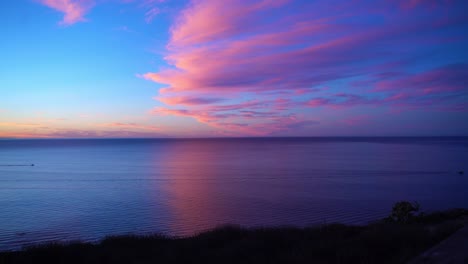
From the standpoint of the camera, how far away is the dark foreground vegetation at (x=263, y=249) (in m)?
10.8

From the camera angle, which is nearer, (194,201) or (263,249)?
(263,249)

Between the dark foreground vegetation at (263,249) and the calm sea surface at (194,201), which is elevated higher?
the dark foreground vegetation at (263,249)

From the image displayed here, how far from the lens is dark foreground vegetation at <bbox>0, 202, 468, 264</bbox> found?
35.5ft

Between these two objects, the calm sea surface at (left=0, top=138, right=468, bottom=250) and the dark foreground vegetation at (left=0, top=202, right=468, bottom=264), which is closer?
the dark foreground vegetation at (left=0, top=202, right=468, bottom=264)

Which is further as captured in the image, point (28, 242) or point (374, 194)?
point (374, 194)

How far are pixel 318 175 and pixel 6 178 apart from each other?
48902mm

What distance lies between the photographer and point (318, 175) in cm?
5112

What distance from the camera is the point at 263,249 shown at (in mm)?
12734

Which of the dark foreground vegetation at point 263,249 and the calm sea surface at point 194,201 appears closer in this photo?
the dark foreground vegetation at point 263,249

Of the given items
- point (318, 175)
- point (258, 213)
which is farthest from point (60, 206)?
point (318, 175)

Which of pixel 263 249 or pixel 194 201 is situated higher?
pixel 263 249

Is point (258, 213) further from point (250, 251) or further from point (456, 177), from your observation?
point (456, 177)

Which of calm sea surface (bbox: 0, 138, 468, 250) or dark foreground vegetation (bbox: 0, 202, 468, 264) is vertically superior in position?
dark foreground vegetation (bbox: 0, 202, 468, 264)

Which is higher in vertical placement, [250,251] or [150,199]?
[250,251]
